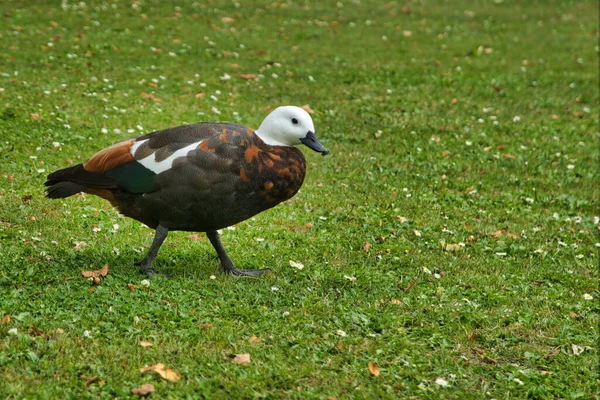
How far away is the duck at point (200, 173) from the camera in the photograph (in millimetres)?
5387

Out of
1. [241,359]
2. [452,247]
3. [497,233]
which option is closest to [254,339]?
[241,359]

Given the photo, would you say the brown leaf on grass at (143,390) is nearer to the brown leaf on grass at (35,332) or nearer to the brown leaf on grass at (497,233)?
the brown leaf on grass at (35,332)

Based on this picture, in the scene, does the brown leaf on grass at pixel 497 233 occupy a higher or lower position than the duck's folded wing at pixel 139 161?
lower

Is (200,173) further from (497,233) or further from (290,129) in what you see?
(497,233)

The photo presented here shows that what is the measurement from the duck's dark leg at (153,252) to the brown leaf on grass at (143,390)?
5.25 feet

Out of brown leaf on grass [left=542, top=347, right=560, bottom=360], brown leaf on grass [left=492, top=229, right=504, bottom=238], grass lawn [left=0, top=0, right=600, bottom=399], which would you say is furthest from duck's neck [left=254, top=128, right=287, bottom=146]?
brown leaf on grass [left=492, top=229, right=504, bottom=238]

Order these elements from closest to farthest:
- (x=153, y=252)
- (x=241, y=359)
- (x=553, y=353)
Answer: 1. (x=241, y=359)
2. (x=553, y=353)
3. (x=153, y=252)

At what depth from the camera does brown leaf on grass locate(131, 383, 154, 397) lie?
13.9 ft

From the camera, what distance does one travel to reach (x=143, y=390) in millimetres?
4242

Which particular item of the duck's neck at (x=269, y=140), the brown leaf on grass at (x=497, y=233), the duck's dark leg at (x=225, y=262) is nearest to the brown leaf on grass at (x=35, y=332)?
the duck's dark leg at (x=225, y=262)

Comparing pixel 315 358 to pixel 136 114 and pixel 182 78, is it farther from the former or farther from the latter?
pixel 182 78

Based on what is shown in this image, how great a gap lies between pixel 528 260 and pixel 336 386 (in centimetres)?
345

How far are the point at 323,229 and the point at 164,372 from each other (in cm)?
326

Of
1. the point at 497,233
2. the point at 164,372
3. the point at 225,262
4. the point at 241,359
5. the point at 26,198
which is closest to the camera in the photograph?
the point at 164,372
